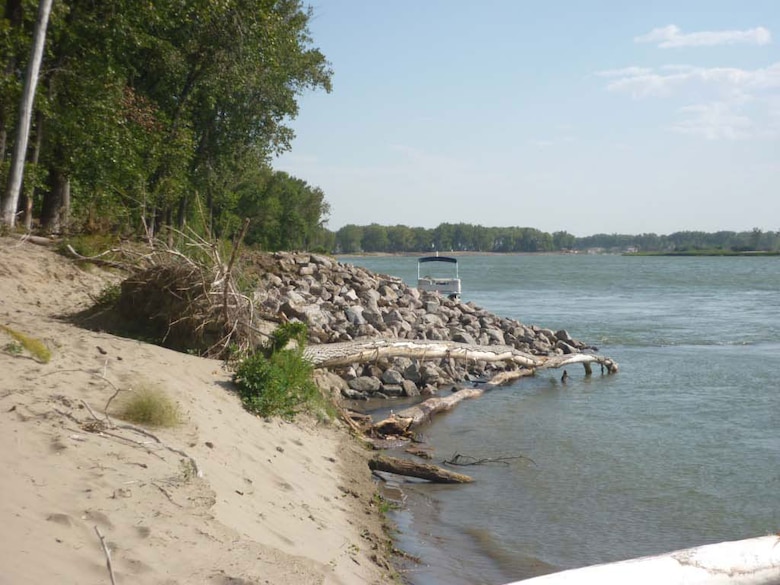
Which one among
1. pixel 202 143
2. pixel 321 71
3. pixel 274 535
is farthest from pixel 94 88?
pixel 274 535

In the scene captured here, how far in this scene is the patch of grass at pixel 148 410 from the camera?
23.8ft

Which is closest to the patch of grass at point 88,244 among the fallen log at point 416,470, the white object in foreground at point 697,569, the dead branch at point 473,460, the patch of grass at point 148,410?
the fallen log at point 416,470

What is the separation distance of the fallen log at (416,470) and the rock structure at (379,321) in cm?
364

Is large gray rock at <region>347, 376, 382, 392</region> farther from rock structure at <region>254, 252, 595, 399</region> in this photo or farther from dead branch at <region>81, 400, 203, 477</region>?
dead branch at <region>81, 400, 203, 477</region>

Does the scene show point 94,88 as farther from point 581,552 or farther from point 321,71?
point 581,552

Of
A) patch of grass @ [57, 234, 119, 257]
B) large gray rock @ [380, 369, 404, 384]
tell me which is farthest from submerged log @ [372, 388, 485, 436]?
patch of grass @ [57, 234, 119, 257]

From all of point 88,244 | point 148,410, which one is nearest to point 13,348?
point 148,410

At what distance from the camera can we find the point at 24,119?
1600 centimetres

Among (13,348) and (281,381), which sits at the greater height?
(13,348)

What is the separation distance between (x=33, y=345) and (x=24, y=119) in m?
9.37

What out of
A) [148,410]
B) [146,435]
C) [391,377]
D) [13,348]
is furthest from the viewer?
[391,377]

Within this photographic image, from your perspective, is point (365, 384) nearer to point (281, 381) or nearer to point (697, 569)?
point (281, 381)

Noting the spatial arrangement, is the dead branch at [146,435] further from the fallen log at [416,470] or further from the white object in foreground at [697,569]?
the fallen log at [416,470]

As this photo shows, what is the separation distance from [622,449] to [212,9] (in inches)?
577
